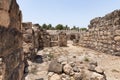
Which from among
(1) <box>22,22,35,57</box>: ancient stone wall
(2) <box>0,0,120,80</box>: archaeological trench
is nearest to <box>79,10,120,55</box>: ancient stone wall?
(2) <box>0,0,120,80</box>: archaeological trench

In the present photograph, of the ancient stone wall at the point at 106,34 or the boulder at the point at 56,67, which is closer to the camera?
the boulder at the point at 56,67

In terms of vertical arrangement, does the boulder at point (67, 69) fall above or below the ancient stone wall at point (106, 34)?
below

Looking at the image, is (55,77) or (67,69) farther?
(67,69)

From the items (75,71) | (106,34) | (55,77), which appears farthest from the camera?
(106,34)

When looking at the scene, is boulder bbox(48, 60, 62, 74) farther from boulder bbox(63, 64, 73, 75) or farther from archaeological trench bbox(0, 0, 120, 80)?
boulder bbox(63, 64, 73, 75)

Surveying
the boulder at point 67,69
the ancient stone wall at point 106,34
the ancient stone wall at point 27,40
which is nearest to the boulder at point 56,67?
the boulder at point 67,69

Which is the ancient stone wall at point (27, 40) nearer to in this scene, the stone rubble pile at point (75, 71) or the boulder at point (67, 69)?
the stone rubble pile at point (75, 71)

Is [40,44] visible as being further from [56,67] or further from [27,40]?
[56,67]

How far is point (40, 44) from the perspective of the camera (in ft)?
46.3

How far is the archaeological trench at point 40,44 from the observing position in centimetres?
216

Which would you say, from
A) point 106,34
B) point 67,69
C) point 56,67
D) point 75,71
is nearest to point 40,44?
point 106,34

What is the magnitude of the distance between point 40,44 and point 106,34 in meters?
6.02

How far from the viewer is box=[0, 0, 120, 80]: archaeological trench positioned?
2158mm

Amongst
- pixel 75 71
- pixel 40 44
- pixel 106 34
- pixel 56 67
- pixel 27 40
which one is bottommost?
pixel 75 71
